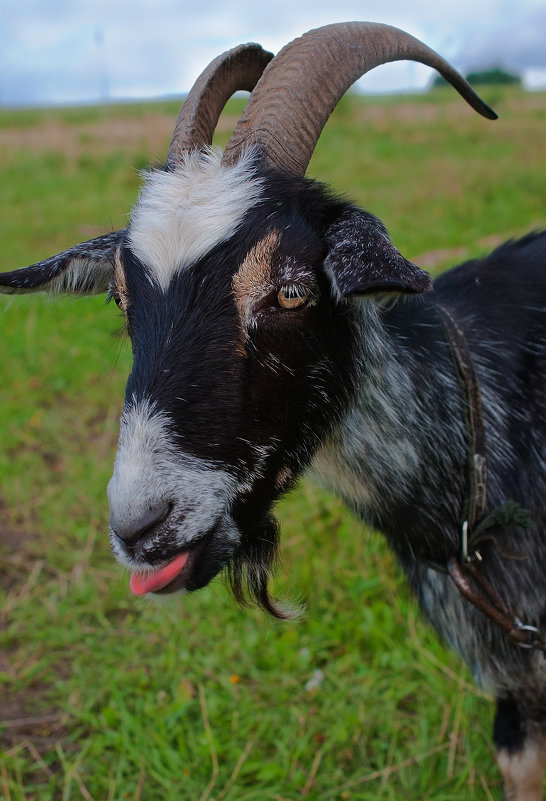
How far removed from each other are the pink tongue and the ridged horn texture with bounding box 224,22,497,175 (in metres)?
1.02

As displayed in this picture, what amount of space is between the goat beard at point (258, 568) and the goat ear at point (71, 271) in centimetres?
90

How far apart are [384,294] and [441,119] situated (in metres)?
18.8

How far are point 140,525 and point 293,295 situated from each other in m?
0.62

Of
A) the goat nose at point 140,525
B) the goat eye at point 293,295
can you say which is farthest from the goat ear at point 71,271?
the goat nose at point 140,525

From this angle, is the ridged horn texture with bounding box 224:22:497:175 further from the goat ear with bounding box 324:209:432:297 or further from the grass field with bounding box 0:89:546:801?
the grass field with bounding box 0:89:546:801

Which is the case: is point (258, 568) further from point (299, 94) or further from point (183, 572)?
point (299, 94)

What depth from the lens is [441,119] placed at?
722 inches

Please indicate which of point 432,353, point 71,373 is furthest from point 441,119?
point 432,353

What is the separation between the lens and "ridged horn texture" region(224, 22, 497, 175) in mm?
1813

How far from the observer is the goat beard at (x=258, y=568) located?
1.88m

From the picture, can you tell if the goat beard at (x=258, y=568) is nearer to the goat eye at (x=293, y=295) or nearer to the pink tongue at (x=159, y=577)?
the pink tongue at (x=159, y=577)

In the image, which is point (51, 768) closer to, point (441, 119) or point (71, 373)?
point (71, 373)

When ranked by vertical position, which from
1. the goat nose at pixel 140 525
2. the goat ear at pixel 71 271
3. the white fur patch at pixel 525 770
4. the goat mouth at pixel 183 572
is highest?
the goat ear at pixel 71 271

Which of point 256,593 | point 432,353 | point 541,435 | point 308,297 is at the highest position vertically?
point 308,297
